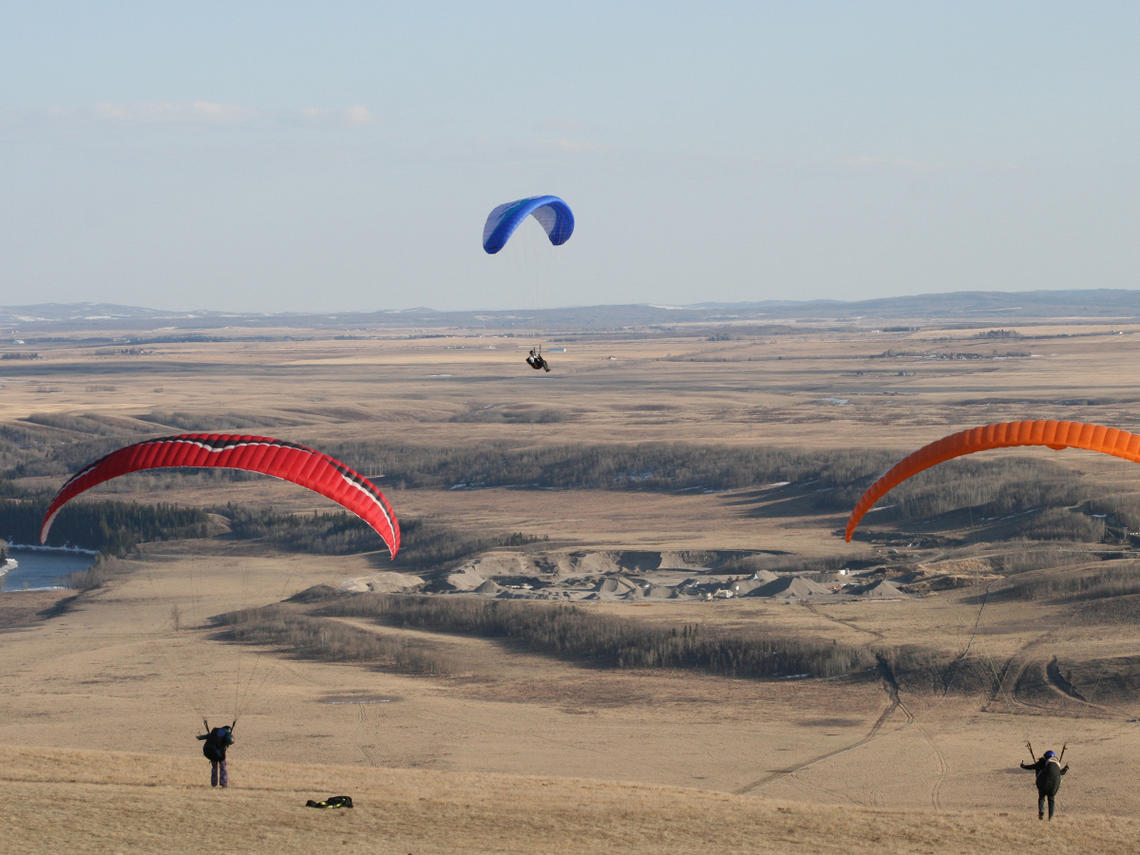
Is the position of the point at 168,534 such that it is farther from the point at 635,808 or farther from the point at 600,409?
the point at 600,409

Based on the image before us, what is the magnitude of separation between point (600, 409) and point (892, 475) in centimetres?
9263

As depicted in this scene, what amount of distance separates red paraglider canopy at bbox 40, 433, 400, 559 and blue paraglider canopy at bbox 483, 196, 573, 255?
746cm

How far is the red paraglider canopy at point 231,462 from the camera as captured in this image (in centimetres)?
1980

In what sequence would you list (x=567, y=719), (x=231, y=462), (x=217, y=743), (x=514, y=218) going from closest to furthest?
(x=217, y=743), (x=231, y=462), (x=514, y=218), (x=567, y=719)

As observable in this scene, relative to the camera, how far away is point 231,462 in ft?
65.7

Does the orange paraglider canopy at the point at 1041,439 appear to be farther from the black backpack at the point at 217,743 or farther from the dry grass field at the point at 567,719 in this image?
the black backpack at the point at 217,743

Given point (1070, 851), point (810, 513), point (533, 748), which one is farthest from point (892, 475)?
point (810, 513)

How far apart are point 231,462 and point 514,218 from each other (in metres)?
9.32

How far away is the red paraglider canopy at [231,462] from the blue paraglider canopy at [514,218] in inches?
294

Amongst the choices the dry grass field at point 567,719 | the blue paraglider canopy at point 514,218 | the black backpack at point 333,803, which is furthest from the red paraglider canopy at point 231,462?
the blue paraglider canopy at point 514,218

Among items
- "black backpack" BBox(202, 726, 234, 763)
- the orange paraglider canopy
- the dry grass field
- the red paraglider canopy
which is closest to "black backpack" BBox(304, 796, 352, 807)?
the dry grass field

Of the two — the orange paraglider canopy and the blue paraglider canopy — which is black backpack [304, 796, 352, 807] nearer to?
the orange paraglider canopy

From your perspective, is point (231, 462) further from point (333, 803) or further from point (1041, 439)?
point (1041, 439)

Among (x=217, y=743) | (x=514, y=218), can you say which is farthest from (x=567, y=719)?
(x=217, y=743)
